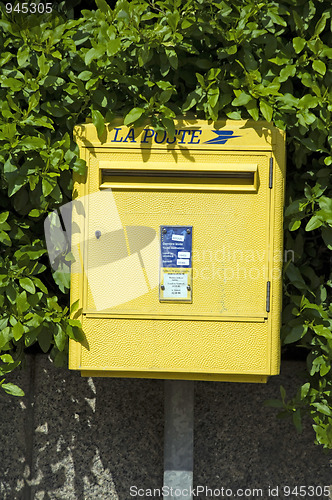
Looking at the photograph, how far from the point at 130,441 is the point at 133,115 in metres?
1.59

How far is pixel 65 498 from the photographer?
3.32 metres

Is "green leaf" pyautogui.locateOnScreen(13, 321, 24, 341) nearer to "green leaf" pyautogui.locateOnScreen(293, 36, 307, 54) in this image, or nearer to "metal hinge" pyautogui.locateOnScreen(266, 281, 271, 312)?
"metal hinge" pyautogui.locateOnScreen(266, 281, 271, 312)

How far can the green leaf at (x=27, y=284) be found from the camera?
2.90 m

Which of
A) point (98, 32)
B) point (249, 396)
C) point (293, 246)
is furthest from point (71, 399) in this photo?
point (98, 32)

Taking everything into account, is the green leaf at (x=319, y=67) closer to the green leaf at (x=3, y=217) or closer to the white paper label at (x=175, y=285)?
the white paper label at (x=175, y=285)

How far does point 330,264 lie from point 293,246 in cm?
34

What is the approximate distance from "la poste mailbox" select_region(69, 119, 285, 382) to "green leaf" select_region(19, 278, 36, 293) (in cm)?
25

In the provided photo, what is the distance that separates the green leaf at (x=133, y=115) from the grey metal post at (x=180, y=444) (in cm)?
115

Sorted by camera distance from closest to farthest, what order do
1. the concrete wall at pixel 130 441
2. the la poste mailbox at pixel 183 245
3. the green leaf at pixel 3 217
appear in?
the la poste mailbox at pixel 183 245, the green leaf at pixel 3 217, the concrete wall at pixel 130 441

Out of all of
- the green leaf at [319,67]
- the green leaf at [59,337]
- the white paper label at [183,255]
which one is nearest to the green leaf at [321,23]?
the green leaf at [319,67]

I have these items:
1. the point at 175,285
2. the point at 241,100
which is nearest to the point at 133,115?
the point at 241,100

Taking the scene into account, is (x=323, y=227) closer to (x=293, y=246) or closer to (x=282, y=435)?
(x=293, y=246)

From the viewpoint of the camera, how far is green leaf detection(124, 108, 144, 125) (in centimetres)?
271

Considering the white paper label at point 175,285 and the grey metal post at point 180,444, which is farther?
the grey metal post at point 180,444
